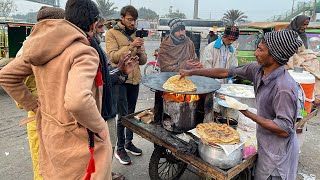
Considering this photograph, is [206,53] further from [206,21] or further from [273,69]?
[206,21]

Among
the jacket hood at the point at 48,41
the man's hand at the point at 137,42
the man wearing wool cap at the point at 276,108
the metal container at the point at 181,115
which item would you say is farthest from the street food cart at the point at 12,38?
the man wearing wool cap at the point at 276,108

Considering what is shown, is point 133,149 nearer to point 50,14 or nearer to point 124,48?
point 124,48

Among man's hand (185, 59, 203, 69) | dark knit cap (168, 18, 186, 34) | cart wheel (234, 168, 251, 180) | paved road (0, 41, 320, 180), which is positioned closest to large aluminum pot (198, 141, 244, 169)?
cart wheel (234, 168, 251, 180)

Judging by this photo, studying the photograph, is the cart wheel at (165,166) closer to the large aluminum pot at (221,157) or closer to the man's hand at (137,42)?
the large aluminum pot at (221,157)

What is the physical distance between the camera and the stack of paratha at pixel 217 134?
2.44m

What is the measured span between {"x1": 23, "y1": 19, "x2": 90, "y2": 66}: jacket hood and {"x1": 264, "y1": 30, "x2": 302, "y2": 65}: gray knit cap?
5.19ft

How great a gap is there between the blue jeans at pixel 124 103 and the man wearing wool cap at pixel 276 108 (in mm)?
1949

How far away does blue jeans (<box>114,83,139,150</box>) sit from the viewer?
3824 mm

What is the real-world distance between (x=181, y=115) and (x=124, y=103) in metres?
1.17

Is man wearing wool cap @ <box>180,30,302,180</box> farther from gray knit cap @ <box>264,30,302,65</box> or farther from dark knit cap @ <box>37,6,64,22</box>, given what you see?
dark knit cap @ <box>37,6,64,22</box>

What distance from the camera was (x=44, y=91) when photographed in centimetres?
189

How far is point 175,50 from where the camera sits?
4.65m

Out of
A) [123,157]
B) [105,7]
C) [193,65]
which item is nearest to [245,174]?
[193,65]

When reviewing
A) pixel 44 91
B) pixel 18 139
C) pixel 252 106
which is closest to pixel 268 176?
pixel 252 106
